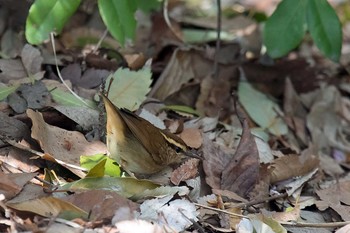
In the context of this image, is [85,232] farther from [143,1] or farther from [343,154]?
[343,154]

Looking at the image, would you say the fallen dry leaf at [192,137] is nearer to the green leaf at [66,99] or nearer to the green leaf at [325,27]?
the green leaf at [66,99]

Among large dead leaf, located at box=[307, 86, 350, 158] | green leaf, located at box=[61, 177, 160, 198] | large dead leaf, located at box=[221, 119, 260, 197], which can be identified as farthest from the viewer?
large dead leaf, located at box=[307, 86, 350, 158]

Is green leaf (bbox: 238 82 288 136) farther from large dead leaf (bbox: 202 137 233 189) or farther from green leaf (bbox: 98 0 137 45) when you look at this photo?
green leaf (bbox: 98 0 137 45)

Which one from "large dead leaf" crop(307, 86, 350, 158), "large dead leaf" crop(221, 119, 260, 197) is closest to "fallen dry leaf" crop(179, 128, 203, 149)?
"large dead leaf" crop(221, 119, 260, 197)

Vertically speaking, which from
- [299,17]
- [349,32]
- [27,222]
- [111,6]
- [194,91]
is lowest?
[349,32]

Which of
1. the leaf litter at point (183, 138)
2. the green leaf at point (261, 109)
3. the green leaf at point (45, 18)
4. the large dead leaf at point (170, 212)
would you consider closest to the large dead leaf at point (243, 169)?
the leaf litter at point (183, 138)

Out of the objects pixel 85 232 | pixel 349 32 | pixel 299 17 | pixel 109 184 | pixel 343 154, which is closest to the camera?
pixel 85 232

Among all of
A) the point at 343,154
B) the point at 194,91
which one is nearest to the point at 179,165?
the point at 194,91
